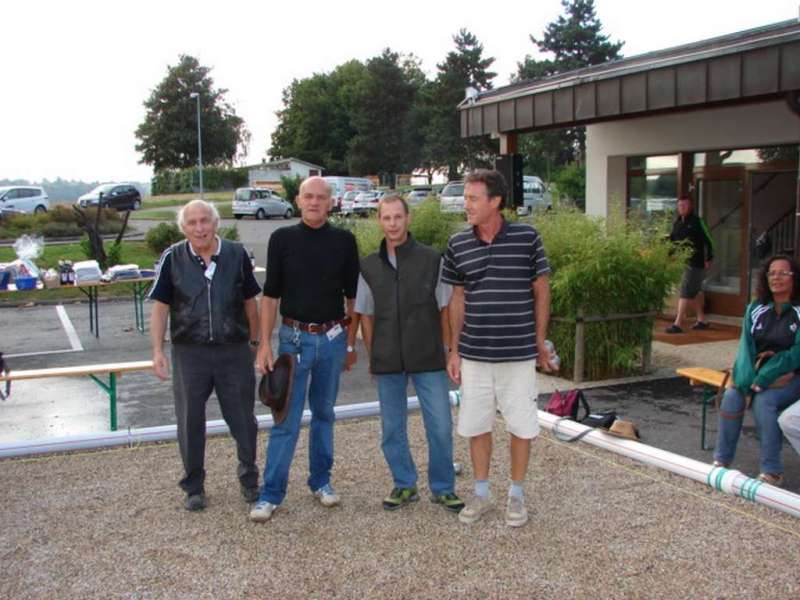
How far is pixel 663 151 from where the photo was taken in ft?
37.1

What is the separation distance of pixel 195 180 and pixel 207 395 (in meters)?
61.6

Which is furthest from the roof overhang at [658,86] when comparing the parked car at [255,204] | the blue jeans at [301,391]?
the parked car at [255,204]

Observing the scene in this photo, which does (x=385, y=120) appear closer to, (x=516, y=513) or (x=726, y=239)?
(x=726, y=239)

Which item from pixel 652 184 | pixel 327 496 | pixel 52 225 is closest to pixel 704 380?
pixel 327 496

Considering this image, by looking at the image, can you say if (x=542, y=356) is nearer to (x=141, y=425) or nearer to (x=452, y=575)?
(x=452, y=575)

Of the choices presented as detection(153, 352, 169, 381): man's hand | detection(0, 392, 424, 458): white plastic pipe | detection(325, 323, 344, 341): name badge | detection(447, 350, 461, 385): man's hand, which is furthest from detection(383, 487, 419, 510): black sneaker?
detection(0, 392, 424, 458): white plastic pipe

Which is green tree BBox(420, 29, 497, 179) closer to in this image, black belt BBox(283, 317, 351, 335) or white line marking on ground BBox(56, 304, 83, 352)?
white line marking on ground BBox(56, 304, 83, 352)

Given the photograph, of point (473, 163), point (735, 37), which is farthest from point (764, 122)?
point (473, 163)

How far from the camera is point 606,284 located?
8.05 meters

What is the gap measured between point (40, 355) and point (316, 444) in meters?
6.85

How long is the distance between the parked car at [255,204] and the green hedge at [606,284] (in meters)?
35.4

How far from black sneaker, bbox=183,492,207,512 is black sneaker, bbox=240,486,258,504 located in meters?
0.22

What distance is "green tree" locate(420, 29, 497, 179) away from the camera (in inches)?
2410

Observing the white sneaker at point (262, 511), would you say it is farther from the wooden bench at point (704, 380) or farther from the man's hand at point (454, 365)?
the wooden bench at point (704, 380)
